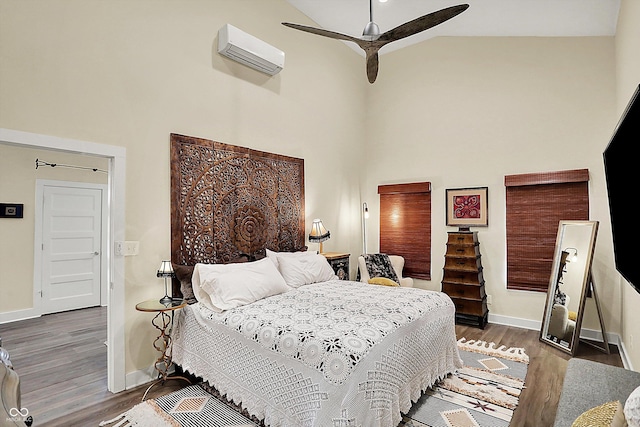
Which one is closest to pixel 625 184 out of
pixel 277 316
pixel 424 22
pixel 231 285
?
pixel 424 22

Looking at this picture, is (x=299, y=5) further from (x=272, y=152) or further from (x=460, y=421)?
(x=460, y=421)

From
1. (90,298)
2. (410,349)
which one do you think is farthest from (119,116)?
(90,298)

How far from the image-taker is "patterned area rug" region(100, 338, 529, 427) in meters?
2.23

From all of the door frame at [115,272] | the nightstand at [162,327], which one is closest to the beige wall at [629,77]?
the nightstand at [162,327]

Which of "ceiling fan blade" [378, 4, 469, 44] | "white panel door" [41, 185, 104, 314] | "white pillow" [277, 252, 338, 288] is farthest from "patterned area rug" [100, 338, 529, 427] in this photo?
"white panel door" [41, 185, 104, 314]

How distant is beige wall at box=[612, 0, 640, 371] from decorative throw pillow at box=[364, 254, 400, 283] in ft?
7.75

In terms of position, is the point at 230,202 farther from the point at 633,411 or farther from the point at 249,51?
the point at 633,411

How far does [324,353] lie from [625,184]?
1756mm

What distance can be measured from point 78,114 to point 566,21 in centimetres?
477

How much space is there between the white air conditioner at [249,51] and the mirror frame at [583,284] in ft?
12.3

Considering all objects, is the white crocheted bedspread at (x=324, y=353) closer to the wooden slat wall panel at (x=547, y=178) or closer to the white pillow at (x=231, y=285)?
the white pillow at (x=231, y=285)

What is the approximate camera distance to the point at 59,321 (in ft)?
15.1

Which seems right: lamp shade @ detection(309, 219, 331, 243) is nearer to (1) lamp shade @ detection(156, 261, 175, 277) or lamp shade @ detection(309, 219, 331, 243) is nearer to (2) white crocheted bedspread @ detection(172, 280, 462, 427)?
(2) white crocheted bedspread @ detection(172, 280, 462, 427)

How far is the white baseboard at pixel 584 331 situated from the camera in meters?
3.30
